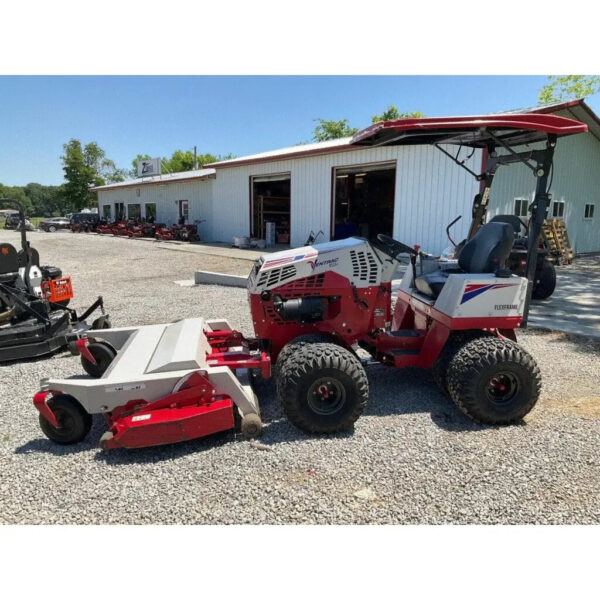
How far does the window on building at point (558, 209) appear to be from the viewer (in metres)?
14.4

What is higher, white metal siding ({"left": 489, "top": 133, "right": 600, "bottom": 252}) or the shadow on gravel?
white metal siding ({"left": 489, "top": 133, "right": 600, "bottom": 252})

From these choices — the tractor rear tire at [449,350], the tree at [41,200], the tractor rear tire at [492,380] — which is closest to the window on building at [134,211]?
the tractor rear tire at [449,350]

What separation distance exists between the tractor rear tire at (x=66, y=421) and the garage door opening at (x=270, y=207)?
16.9m

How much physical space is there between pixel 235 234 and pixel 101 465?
1890 centimetres

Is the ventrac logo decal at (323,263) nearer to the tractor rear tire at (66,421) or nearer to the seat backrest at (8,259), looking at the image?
the tractor rear tire at (66,421)

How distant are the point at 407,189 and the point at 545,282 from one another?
6.04 metres

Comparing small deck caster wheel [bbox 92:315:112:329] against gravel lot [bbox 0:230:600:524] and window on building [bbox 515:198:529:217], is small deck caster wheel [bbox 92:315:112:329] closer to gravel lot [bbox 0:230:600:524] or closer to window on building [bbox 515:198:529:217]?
gravel lot [bbox 0:230:600:524]

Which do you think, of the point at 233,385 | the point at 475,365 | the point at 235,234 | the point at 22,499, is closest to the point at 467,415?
the point at 475,365

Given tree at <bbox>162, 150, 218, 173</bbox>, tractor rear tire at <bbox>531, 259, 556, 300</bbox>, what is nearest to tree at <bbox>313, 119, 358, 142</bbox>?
tree at <bbox>162, 150, 218, 173</bbox>

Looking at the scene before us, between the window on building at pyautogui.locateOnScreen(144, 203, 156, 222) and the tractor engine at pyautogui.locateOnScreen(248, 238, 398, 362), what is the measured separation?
28.0 metres

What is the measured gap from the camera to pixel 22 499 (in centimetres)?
251

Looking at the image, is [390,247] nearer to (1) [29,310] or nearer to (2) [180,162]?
(1) [29,310]

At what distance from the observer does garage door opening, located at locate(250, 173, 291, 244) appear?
65.2 ft

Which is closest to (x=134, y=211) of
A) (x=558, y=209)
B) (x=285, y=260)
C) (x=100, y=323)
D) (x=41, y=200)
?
(x=558, y=209)
